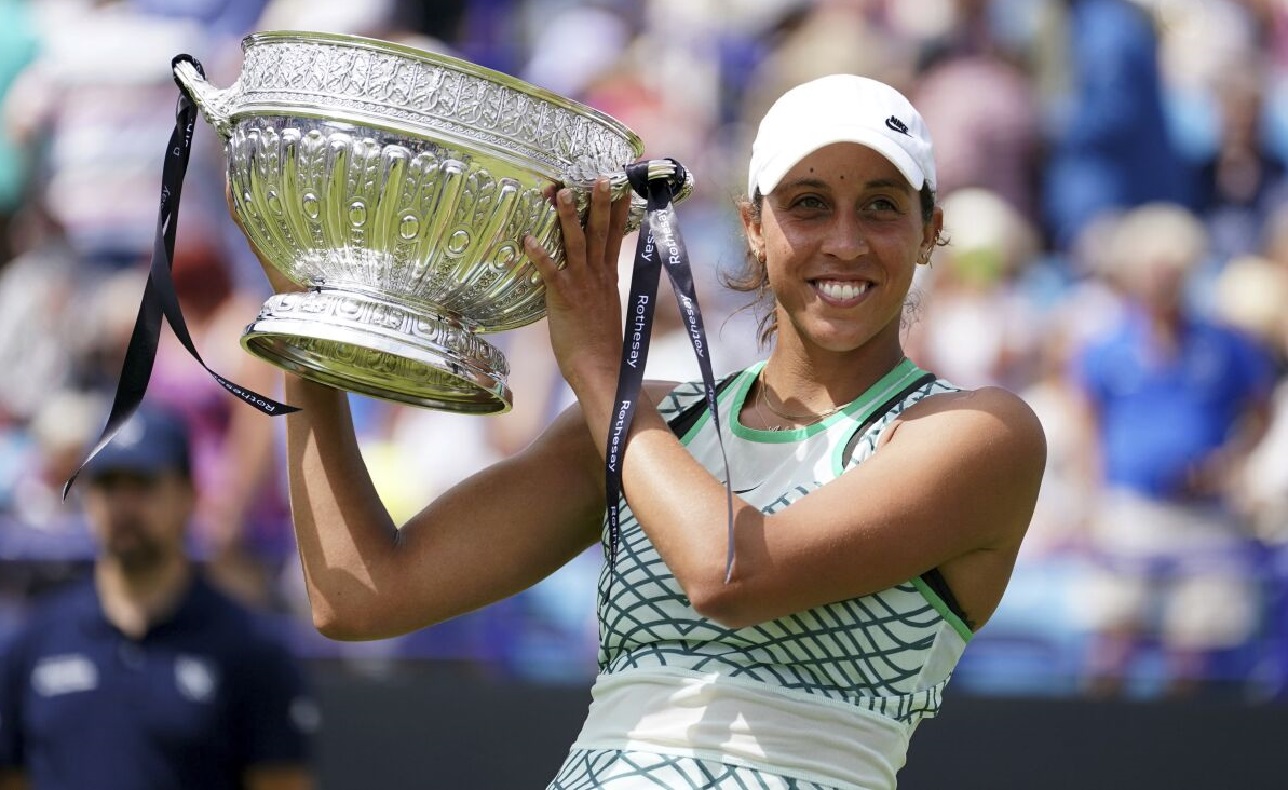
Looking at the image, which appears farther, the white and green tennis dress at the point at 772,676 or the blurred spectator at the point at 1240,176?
the blurred spectator at the point at 1240,176

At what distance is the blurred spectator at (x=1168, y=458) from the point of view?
4.34 meters

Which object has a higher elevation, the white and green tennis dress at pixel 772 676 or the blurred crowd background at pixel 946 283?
the blurred crowd background at pixel 946 283

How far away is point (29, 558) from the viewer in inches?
192

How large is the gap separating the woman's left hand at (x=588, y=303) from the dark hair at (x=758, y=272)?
21 cm

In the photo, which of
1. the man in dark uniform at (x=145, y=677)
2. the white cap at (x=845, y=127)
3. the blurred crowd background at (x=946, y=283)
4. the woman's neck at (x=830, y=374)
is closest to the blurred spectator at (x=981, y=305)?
the blurred crowd background at (x=946, y=283)

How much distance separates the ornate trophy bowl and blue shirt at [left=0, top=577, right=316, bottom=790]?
1.57 m

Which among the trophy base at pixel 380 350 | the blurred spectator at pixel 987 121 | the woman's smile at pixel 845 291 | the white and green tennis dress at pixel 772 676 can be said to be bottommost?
the white and green tennis dress at pixel 772 676

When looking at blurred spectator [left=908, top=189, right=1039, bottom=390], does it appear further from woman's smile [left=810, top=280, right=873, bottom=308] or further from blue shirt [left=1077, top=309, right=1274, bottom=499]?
woman's smile [left=810, top=280, right=873, bottom=308]

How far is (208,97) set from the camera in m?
1.92

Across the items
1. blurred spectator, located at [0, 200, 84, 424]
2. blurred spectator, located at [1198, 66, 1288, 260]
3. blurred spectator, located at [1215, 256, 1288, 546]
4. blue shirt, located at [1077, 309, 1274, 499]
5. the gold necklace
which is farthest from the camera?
blurred spectator, located at [0, 200, 84, 424]

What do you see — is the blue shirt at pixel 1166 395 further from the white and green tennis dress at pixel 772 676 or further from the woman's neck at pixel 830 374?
the white and green tennis dress at pixel 772 676

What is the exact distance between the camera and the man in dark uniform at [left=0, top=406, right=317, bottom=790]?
3291 mm

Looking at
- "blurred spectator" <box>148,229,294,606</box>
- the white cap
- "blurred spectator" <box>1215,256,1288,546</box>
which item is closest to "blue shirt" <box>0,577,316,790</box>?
"blurred spectator" <box>148,229,294,606</box>

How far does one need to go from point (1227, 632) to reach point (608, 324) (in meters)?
2.86
